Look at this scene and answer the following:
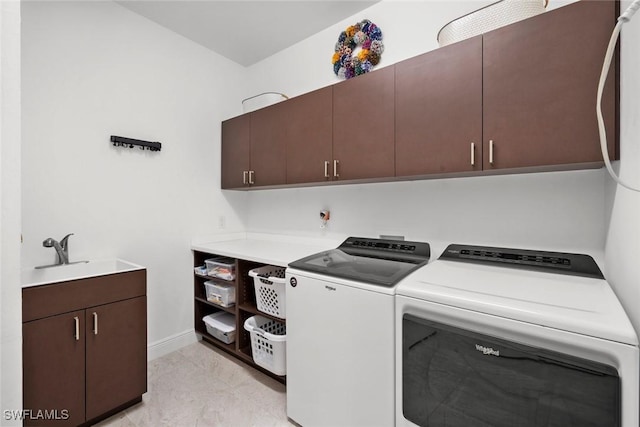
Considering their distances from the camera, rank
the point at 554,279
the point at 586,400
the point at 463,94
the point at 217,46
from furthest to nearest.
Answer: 1. the point at 217,46
2. the point at 463,94
3. the point at 554,279
4. the point at 586,400

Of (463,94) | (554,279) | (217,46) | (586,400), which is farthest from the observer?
(217,46)

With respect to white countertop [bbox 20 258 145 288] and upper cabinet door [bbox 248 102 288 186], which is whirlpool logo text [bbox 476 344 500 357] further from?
white countertop [bbox 20 258 145 288]

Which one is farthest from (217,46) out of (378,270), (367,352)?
(367,352)

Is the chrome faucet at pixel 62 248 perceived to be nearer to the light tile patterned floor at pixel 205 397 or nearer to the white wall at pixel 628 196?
the light tile patterned floor at pixel 205 397

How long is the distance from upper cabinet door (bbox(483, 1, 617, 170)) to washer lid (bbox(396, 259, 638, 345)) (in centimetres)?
52

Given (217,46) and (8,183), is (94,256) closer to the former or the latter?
(8,183)

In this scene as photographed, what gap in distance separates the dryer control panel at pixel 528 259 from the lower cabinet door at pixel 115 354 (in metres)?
1.93

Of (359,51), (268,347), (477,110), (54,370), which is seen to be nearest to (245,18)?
(359,51)

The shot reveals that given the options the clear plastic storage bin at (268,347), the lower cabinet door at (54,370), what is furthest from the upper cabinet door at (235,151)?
the lower cabinet door at (54,370)

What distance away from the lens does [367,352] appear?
130 centimetres

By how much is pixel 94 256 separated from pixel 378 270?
1988 millimetres

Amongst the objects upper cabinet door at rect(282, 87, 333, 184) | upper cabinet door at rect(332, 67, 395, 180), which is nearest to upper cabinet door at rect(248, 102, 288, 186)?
upper cabinet door at rect(282, 87, 333, 184)

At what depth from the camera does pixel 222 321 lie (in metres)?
2.45

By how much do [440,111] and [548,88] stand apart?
1.47ft
